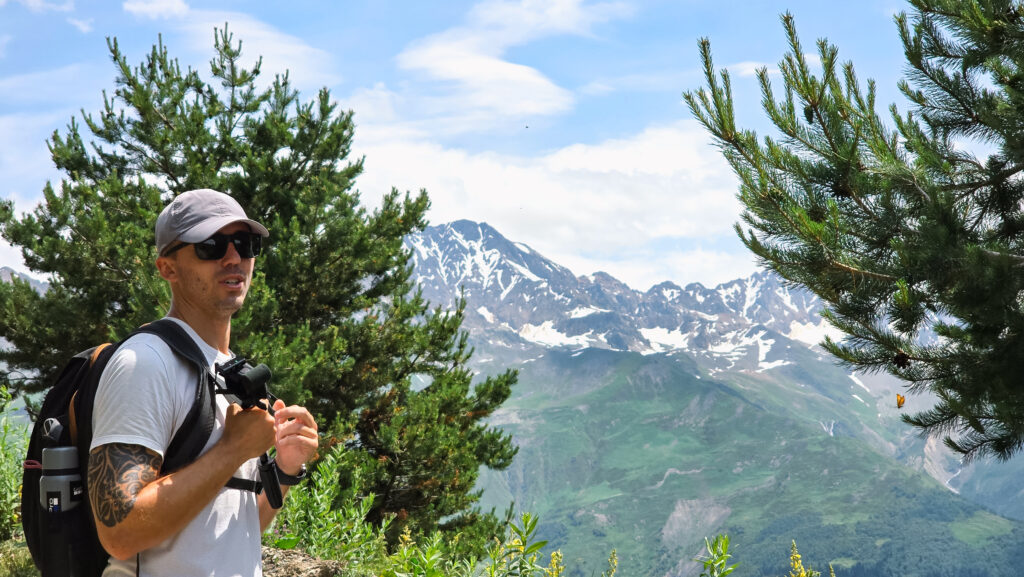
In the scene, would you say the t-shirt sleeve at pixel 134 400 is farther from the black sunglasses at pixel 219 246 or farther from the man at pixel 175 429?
the black sunglasses at pixel 219 246

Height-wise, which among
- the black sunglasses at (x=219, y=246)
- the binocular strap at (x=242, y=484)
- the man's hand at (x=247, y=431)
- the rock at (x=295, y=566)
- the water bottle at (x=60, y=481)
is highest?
the black sunglasses at (x=219, y=246)

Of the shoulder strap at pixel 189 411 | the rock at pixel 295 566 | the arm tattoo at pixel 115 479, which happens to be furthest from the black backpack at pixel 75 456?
the rock at pixel 295 566

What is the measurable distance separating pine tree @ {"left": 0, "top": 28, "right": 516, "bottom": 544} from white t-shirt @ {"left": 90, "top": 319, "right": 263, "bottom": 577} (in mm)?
10608

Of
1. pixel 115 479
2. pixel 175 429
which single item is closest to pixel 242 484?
pixel 175 429

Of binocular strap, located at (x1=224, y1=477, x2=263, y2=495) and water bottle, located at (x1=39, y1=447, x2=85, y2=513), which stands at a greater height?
water bottle, located at (x1=39, y1=447, x2=85, y2=513)

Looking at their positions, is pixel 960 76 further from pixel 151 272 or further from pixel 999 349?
pixel 151 272

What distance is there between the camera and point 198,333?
91.2 inches

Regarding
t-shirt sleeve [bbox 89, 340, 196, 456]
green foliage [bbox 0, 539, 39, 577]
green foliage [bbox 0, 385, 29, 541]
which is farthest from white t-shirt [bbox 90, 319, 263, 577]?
green foliage [bbox 0, 385, 29, 541]

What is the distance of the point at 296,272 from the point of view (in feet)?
46.8

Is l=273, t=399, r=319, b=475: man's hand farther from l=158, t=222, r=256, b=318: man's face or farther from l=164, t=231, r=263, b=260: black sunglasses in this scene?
l=164, t=231, r=263, b=260: black sunglasses

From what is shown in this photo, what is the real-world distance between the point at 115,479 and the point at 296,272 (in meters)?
12.8

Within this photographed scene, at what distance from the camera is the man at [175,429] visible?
1940 millimetres

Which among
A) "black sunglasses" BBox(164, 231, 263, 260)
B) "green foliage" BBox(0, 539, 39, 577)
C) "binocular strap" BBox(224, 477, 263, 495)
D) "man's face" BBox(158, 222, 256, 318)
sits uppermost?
"black sunglasses" BBox(164, 231, 263, 260)

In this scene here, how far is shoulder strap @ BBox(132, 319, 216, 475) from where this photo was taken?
209 centimetres
